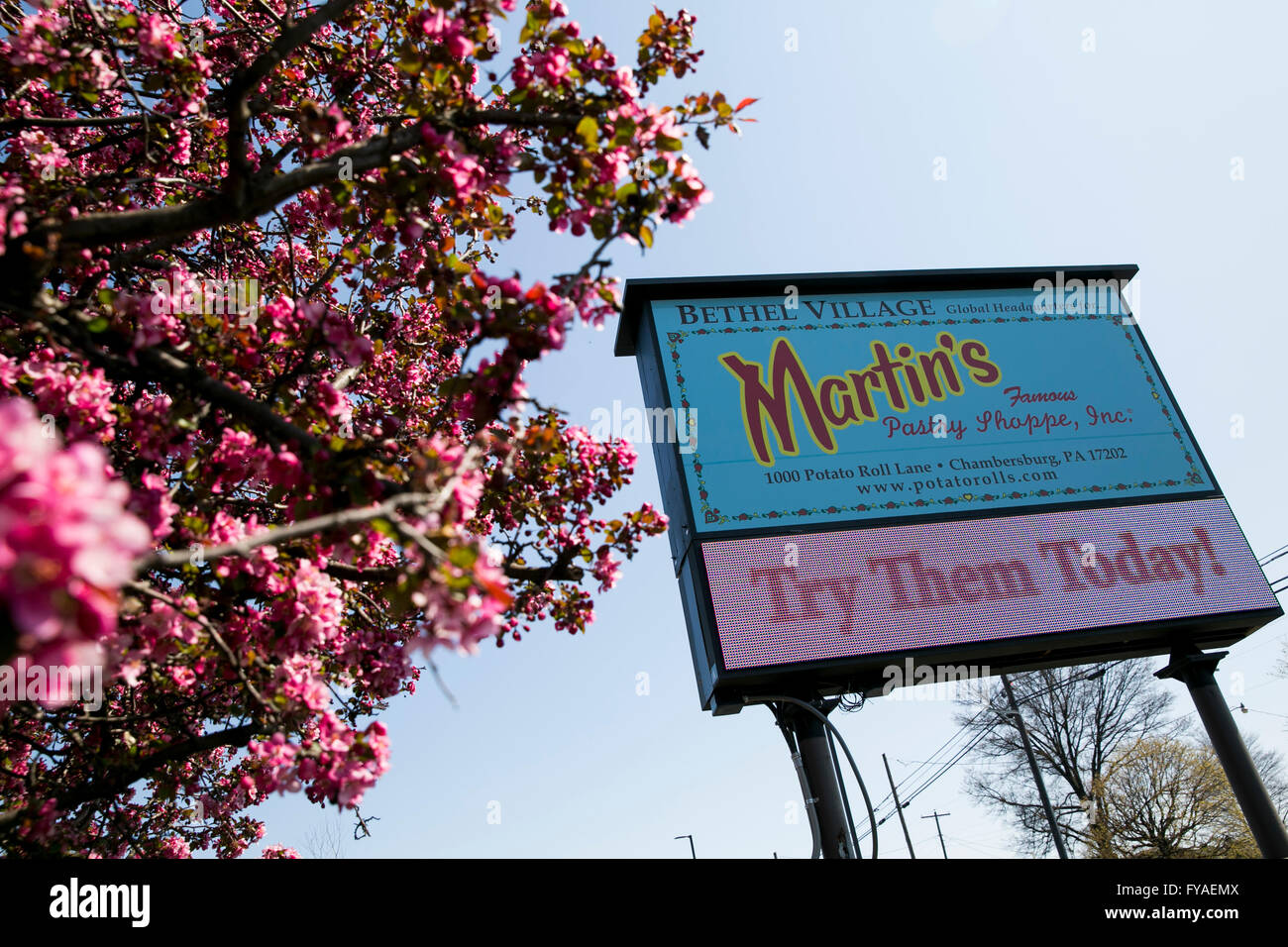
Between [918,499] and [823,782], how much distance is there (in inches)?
131

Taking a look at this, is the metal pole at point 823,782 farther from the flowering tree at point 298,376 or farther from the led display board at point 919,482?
the flowering tree at point 298,376

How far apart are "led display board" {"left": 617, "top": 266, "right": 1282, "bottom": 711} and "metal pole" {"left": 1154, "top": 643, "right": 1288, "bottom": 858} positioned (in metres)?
0.31

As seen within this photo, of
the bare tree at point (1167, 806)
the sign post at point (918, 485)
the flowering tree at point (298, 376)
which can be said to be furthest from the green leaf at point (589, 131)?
the bare tree at point (1167, 806)

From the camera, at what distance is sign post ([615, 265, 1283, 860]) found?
25.5 ft

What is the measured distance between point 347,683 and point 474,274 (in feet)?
8.68

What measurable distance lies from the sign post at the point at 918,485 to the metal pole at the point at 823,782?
0.37 meters

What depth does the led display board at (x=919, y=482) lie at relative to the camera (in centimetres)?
779

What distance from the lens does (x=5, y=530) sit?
1315 mm

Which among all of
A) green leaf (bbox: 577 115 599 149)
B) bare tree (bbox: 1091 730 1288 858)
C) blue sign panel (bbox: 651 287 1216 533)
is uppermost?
blue sign panel (bbox: 651 287 1216 533)

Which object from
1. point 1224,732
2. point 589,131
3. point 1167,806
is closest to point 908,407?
point 1224,732

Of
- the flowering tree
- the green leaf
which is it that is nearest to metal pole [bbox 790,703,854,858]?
the flowering tree

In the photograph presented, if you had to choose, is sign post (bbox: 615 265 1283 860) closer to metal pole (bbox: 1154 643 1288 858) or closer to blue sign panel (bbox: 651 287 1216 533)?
blue sign panel (bbox: 651 287 1216 533)

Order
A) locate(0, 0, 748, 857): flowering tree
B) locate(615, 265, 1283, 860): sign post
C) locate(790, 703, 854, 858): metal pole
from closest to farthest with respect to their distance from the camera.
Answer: locate(0, 0, 748, 857): flowering tree
locate(790, 703, 854, 858): metal pole
locate(615, 265, 1283, 860): sign post

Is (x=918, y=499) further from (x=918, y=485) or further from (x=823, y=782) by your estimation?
(x=823, y=782)
